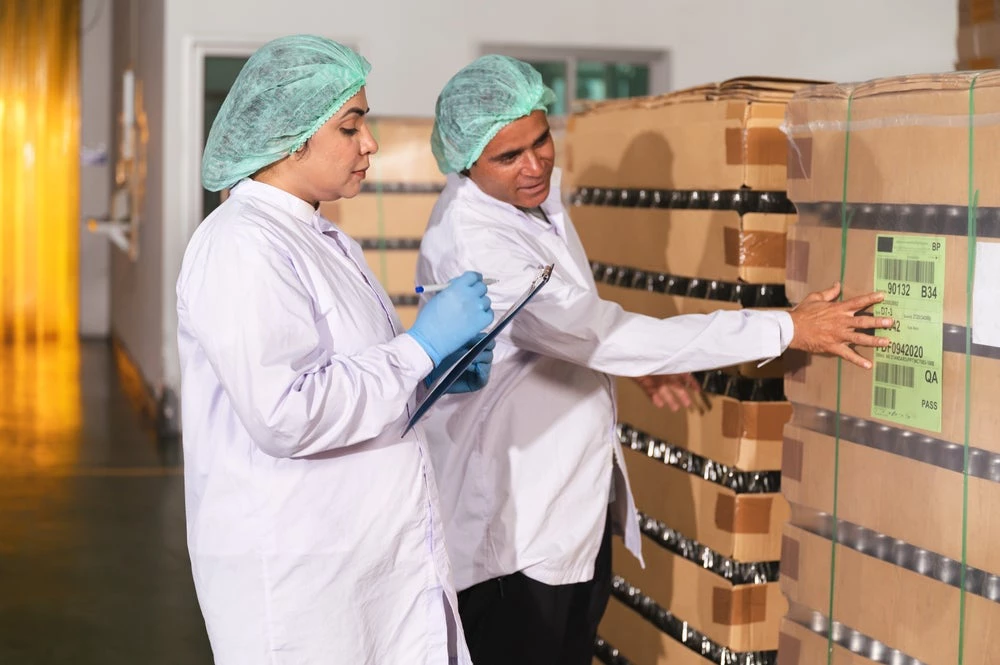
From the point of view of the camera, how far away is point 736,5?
7.71 m

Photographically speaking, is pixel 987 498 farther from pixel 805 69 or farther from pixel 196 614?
pixel 805 69

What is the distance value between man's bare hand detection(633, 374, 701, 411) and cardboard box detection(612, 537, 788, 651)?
16.2 inches

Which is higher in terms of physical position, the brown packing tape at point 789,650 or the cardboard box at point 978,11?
the cardboard box at point 978,11

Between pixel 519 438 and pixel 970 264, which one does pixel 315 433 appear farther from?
pixel 970 264

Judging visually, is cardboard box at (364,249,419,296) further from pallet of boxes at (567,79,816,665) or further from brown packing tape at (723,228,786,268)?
brown packing tape at (723,228,786,268)

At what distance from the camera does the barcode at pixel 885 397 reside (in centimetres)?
234

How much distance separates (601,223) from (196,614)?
2.41m

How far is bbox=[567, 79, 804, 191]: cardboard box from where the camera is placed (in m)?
2.79

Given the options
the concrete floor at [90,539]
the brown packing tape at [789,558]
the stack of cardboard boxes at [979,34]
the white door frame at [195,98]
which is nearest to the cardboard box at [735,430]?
the brown packing tape at [789,558]

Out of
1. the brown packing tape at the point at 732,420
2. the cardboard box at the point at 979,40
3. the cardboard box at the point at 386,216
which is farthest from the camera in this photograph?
the cardboard box at the point at 386,216

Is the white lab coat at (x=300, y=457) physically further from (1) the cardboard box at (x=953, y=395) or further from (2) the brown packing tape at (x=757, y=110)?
(2) the brown packing tape at (x=757, y=110)

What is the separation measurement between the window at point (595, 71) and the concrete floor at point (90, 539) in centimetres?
330

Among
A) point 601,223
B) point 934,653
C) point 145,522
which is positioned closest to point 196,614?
point 145,522

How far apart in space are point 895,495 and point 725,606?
2.28ft
